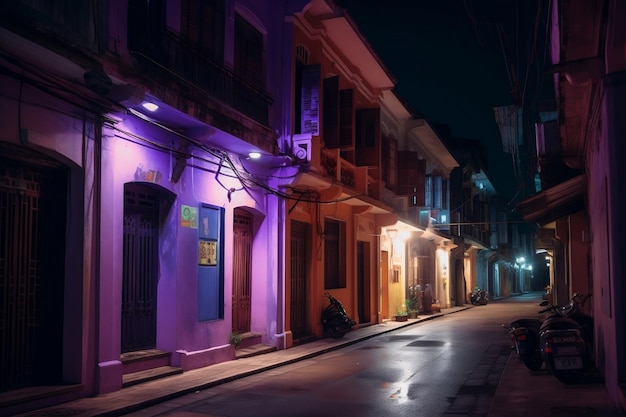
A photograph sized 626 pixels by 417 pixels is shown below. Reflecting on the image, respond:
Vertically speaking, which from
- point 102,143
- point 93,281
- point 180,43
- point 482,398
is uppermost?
point 180,43

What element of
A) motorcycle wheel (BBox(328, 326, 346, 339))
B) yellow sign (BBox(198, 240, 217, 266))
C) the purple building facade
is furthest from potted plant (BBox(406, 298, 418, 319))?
yellow sign (BBox(198, 240, 217, 266))

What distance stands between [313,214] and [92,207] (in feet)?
29.3

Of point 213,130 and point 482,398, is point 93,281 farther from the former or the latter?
point 482,398

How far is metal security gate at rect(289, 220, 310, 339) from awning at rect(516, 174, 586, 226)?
588cm

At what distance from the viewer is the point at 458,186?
38.7 meters

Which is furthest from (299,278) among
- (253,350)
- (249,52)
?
(249,52)

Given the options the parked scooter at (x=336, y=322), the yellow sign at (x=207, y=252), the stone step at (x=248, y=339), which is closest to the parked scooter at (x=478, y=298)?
the parked scooter at (x=336, y=322)

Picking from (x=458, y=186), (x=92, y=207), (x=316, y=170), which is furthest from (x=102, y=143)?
(x=458, y=186)

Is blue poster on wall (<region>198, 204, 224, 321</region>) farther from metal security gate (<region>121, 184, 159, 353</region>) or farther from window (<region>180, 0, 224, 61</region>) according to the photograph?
window (<region>180, 0, 224, 61</region>)

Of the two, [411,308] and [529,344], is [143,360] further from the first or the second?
[411,308]

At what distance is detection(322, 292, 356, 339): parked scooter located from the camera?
17.8 m

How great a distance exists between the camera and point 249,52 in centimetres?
1476

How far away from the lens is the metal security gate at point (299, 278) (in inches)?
672

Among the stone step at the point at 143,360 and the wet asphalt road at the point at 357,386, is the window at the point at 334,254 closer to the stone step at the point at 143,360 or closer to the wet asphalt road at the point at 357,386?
the wet asphalt road at the point at 357,386
